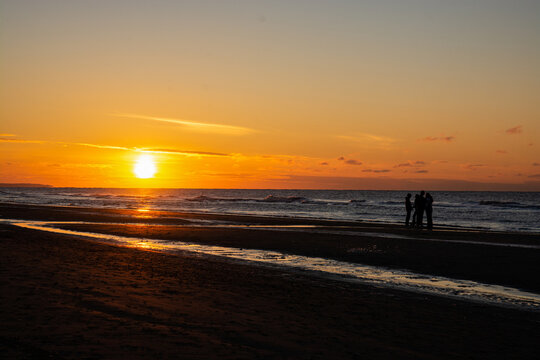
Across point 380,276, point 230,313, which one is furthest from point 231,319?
point 380,276

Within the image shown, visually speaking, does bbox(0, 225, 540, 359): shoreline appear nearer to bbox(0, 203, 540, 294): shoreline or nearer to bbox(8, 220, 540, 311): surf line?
bbox(8, 220, 540, 311): surf line

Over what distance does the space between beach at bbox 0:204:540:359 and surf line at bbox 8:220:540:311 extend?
60 centimetres

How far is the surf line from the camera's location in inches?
410

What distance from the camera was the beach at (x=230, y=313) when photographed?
20.3ft

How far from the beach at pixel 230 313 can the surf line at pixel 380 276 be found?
1.98 ft

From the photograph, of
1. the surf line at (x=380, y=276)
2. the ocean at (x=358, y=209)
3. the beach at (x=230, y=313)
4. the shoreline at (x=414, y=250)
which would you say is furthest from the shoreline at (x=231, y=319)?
the ocean at (x=358, y=209)

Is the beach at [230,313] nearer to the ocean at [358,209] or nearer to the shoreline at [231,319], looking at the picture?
the shoreline at [231,319]

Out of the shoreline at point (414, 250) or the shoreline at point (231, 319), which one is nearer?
the shoreline at point (231, 319)

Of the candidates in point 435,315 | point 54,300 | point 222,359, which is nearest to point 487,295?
point 435,315

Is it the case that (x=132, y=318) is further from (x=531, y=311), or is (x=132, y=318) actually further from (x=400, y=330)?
(x=531, y=311)

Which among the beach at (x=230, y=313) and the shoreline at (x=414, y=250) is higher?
the beach at (x=230, y=313)

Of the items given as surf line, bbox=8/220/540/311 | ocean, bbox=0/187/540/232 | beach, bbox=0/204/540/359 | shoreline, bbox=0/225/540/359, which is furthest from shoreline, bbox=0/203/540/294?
ocean, bbox=0/187/540/232

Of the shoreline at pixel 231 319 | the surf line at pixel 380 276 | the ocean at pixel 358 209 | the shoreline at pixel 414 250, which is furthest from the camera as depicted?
the ocean at pixel 358 209

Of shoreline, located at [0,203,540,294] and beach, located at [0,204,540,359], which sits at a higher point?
beach, located at [0,204,540,359]
